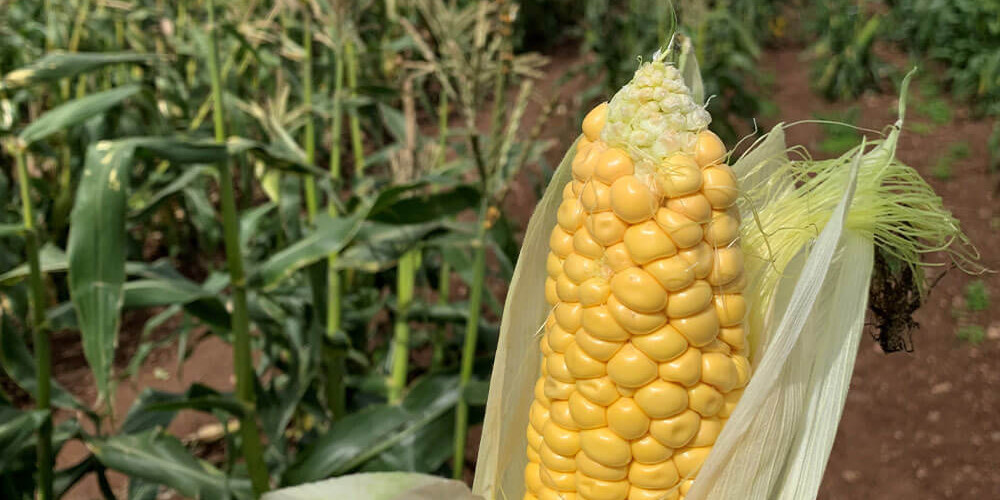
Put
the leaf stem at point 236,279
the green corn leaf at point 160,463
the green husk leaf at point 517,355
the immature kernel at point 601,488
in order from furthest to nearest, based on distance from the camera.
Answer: the green corn leaf at point 160,463 → the leaf stem at point 236,279 → the green husk leaf at point 517,355 → the immature kernel at point 601,488

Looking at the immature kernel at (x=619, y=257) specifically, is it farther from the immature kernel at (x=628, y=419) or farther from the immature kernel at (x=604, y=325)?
the immature kernel at (x=628, y=419)

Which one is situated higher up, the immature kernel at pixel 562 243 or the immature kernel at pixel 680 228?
the immature kernel at pixel 680 228

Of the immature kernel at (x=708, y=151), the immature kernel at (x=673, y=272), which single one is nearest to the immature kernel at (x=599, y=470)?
the immature kernel at (x=673, y=272)

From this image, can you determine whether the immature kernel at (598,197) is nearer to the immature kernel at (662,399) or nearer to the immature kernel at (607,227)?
the immature kernel at (607,227)

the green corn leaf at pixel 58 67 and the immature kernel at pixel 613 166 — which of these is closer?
the immature kernel at pixel 613 166

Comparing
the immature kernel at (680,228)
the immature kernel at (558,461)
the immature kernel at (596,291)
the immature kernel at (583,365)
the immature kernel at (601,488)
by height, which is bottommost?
the immature kernel at (601,488)

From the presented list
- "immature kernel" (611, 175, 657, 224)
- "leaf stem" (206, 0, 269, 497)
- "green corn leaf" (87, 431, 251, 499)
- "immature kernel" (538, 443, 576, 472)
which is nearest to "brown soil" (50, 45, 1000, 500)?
"green corn leaf" (87, 431, 251, 499)

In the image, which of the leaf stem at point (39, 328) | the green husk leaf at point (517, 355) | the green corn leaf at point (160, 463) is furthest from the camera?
the green corn leaf at point (160, 463)

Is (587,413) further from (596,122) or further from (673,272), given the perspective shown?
(596,122)

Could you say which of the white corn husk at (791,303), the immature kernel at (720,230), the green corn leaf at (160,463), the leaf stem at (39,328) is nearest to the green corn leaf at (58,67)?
the leaf stem at (39,328)

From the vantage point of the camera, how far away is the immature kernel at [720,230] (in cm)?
82

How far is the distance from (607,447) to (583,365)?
96 mm

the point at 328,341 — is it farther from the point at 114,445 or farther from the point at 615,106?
the point at 615,106

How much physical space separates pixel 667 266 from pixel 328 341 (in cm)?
188
